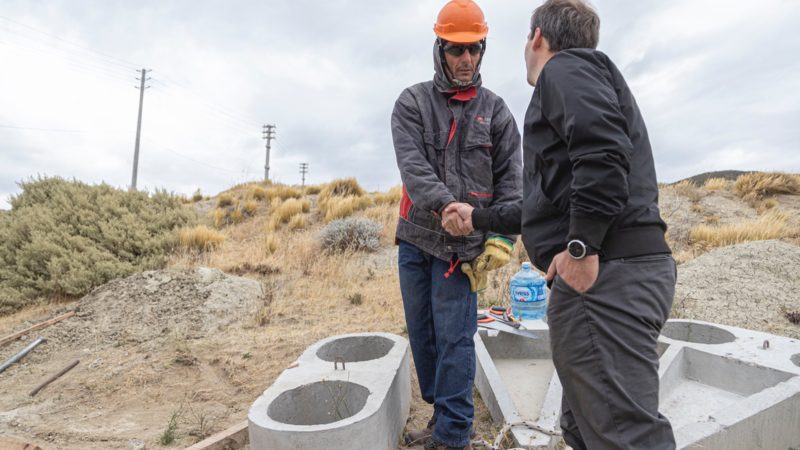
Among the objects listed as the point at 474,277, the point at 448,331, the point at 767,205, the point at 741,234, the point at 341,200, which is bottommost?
the point at 448,331

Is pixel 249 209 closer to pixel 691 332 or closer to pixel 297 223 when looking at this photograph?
pixel 297 223

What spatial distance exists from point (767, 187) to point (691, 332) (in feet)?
41.6

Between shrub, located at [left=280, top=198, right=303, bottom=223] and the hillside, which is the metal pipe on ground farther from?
shrub, located at [left=280, top=198, right=303, bottom=223]

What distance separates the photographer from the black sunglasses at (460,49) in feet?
8.70

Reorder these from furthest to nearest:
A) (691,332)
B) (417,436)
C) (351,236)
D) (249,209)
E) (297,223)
Answer: (249,209) < (297,223) < (351,236) < (691,332) < (417,436)

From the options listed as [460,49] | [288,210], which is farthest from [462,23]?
[288,210]

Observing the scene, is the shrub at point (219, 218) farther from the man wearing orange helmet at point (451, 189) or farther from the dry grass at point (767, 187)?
the dry grass at point (767, 187)

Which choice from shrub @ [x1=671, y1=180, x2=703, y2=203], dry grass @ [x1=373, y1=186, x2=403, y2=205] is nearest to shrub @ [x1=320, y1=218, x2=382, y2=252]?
dry grass @ [x1=373, y1=186, x2=403, y2=205]

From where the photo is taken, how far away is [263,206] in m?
13.9

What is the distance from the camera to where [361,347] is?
3.64 m

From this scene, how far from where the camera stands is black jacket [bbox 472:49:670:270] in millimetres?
1563

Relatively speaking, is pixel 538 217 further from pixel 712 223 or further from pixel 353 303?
pixel 712 223

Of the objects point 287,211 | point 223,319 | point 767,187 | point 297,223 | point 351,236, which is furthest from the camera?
point 767,187

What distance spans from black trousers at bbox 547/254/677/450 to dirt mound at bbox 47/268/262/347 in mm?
5058
